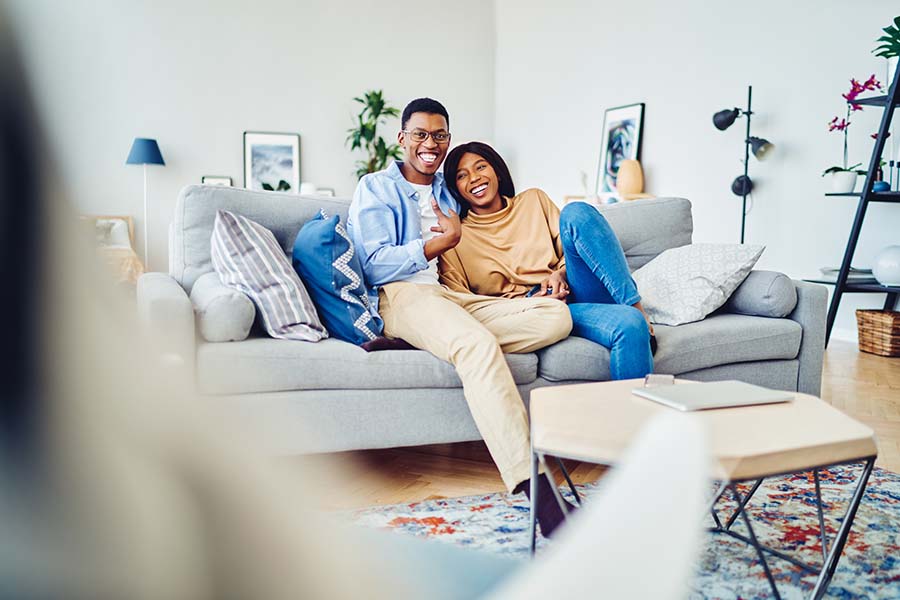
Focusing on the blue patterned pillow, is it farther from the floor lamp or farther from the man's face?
the floor lamp

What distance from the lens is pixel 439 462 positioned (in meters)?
2.39

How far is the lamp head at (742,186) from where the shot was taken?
4.92 m

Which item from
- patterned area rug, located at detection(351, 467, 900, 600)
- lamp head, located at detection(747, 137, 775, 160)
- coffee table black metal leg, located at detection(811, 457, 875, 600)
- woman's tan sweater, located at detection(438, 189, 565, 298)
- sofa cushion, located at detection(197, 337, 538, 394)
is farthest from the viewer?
lamp head, located at detection(747, 137, 775, 160)

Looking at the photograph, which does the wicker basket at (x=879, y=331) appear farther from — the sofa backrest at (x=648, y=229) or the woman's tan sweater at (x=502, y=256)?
the woman's tan sweater at (x=502, y=256)

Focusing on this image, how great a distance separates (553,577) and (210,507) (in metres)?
0.10

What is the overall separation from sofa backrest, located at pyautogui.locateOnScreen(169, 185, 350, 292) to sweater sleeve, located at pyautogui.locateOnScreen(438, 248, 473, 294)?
19.4 inches

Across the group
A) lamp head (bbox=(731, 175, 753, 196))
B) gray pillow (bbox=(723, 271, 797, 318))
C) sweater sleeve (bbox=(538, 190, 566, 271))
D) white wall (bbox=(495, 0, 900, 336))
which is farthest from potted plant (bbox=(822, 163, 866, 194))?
sweater sleeve (bbox=(538, 190, 566, 271))

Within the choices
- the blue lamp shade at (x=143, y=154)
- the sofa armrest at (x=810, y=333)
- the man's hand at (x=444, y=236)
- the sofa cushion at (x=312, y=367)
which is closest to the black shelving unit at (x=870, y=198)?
the sofa armrest at (x=810, y=333)

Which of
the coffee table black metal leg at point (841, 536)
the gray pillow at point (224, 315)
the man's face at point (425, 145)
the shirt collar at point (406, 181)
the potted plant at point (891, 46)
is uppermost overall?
the potted plant at point (891, 46)

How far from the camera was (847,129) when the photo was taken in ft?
15.0

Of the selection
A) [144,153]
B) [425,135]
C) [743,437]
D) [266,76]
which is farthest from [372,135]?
[743,437]

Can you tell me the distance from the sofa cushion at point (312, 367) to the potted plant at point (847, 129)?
10.5 feet

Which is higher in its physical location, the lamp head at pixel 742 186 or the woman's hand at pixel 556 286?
the lamp head at pixel 742 186

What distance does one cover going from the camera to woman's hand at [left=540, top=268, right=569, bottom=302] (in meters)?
2.52
